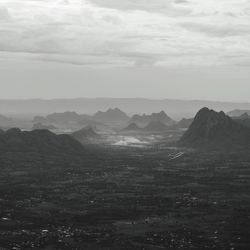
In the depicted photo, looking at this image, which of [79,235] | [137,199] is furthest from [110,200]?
[79,235]

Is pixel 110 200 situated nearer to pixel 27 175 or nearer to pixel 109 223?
pixel 109 223

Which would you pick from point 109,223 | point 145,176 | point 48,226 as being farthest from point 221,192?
point 48,226

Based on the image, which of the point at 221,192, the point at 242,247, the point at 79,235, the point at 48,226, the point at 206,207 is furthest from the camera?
the point at 221,192

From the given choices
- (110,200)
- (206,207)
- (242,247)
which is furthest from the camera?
(110,200)

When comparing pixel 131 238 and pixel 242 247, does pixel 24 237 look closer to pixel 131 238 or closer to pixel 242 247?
pixel 131 238

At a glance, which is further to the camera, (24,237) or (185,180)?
(185,180)

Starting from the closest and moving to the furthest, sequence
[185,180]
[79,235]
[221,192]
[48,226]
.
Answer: [79,235] → [48,226] → [221,192] → [185,180]
